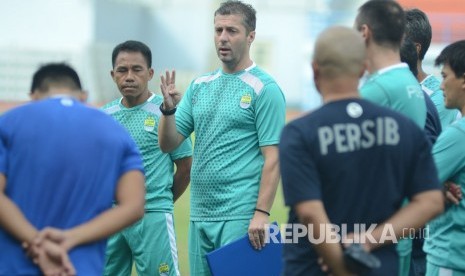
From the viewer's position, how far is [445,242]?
535 cm

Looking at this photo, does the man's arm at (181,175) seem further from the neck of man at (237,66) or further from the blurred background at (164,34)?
the blurred background at (164,34)

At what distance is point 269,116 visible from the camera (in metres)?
6.09

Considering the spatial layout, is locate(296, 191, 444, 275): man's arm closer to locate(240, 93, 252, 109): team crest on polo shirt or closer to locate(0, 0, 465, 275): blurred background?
Result: locate(240, 93, 252, 109): team crest on polo shirt

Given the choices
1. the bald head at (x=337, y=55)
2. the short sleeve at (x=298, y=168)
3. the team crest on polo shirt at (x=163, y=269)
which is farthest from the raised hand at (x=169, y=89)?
the short sleeve at (x=298, y=168)

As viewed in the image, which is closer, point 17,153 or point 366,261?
point 366,261

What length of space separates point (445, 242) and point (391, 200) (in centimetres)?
143

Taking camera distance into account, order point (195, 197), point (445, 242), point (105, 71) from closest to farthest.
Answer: point (445, 242), point (195, 197), point (105, 71)

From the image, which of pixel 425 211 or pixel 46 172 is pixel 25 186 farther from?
pixel 425 211

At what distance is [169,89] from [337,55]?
218 centimetres

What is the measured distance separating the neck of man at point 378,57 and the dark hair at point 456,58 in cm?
91

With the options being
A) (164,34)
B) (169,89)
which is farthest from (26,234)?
(164,34)

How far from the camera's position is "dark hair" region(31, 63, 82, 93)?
438cm

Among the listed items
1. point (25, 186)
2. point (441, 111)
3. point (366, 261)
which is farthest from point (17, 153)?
point (441, 111)

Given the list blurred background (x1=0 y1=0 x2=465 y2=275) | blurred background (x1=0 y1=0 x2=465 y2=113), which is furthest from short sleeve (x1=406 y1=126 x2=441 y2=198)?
blurred background (x1=0 y1=0 x2=465 y2=275)
